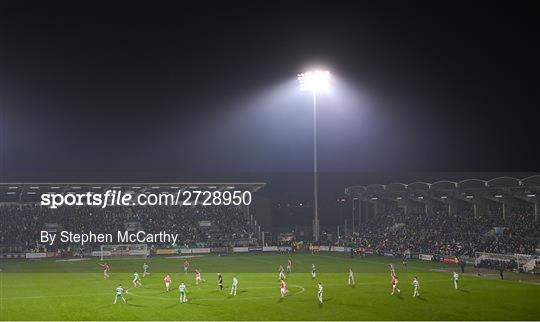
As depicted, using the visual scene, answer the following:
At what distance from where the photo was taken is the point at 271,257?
7431 centimetres

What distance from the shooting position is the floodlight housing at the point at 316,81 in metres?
69.8

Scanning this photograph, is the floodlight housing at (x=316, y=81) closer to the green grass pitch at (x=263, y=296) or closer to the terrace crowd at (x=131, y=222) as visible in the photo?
the green grass pitch at (x=263, y=296)

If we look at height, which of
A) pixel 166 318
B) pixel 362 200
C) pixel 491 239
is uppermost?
pixel 362 200

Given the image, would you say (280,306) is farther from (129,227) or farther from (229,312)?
(129,227)

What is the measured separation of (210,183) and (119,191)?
41.0 ft

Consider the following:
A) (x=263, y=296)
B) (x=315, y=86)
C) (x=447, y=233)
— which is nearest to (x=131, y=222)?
(x=315, y=86)

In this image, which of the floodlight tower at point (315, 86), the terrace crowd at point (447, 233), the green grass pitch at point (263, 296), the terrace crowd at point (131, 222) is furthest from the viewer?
the terrace crowd at point (131, 222)

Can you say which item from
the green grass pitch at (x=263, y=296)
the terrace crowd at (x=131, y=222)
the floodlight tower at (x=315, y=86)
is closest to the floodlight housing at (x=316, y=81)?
the floodlight tower at (x=315, y=86)

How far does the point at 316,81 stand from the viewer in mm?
69688

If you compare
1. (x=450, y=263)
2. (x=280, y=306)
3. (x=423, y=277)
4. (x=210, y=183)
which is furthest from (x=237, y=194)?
(x=280, y=306)

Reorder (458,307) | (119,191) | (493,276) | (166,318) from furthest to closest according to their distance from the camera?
(119,191)
(493,276)
(458,307)
(166,318)

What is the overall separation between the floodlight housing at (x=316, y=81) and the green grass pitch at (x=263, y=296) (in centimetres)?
2184

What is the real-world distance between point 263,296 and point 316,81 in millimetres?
36002

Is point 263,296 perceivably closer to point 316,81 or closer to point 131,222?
point 316,81
